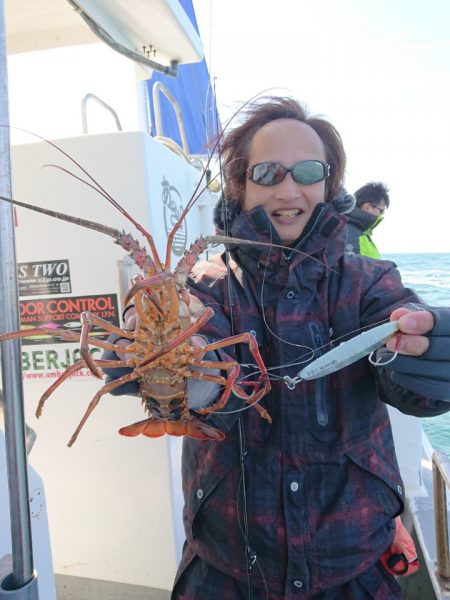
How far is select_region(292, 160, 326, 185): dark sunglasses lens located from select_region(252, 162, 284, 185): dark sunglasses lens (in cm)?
7

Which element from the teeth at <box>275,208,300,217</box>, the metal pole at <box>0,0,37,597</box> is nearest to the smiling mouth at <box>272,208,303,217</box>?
the teeth at <box>275,208,300,217</box>

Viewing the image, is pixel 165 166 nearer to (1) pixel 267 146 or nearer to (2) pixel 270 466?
(1) pixel 267 146

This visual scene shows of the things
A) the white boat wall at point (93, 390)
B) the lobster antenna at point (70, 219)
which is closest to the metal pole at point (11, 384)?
the lobster antenna at point (70, 219)

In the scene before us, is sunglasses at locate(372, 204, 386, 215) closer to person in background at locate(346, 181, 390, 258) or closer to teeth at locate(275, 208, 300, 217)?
person in background at locate(346, 181, 390, 258)

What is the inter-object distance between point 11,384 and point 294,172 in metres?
1.31

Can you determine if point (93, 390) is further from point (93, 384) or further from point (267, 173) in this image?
point (267, 173)

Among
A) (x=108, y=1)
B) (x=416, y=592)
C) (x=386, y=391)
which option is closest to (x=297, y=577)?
(x=386, y=391)

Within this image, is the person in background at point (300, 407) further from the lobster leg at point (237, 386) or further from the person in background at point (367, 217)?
the person in background at point (367, 217)

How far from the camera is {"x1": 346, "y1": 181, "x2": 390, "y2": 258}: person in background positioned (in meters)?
4.41

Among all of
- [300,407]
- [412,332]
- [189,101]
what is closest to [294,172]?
[412,332]

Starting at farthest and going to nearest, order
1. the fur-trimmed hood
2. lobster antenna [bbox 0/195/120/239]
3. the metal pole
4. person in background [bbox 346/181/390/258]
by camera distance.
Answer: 1. person in background [bbox 346/181/390/258]
2. the fur-trimmed hood
3. lobster antenna [bbox 0/195/120/239]
4. the metal pole

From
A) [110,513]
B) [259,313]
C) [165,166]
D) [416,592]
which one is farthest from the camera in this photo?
[165,166]

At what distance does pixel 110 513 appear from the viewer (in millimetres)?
2814

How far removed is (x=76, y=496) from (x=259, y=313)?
1.99 m
